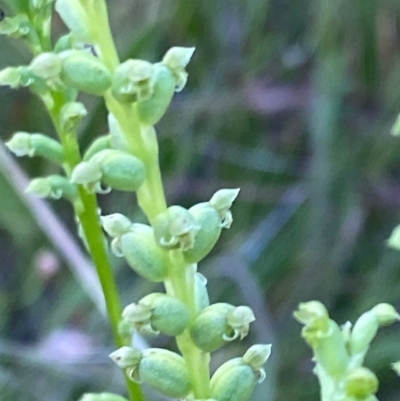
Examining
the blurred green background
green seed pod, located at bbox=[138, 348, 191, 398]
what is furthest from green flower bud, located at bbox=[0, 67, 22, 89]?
the blurred green background

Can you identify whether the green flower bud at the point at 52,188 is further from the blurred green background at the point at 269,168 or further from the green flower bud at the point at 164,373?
the blurred green background at the point at 269,168

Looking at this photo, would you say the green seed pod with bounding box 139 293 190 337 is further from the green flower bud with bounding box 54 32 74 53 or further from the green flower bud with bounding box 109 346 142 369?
the green flower bud with bounding box 54 32 74 53

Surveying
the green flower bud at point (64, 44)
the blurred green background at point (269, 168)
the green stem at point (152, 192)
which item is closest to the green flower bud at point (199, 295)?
the green stem at point (152, 192)

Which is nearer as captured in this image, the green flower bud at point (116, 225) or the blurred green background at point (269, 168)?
the green flower bud at point (116, 225)

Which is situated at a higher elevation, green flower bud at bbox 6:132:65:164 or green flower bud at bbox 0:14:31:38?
green flower bud at bbox 0:14:31:38

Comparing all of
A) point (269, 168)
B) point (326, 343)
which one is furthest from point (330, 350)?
point (269, 168)

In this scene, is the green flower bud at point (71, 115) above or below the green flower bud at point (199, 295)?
above
